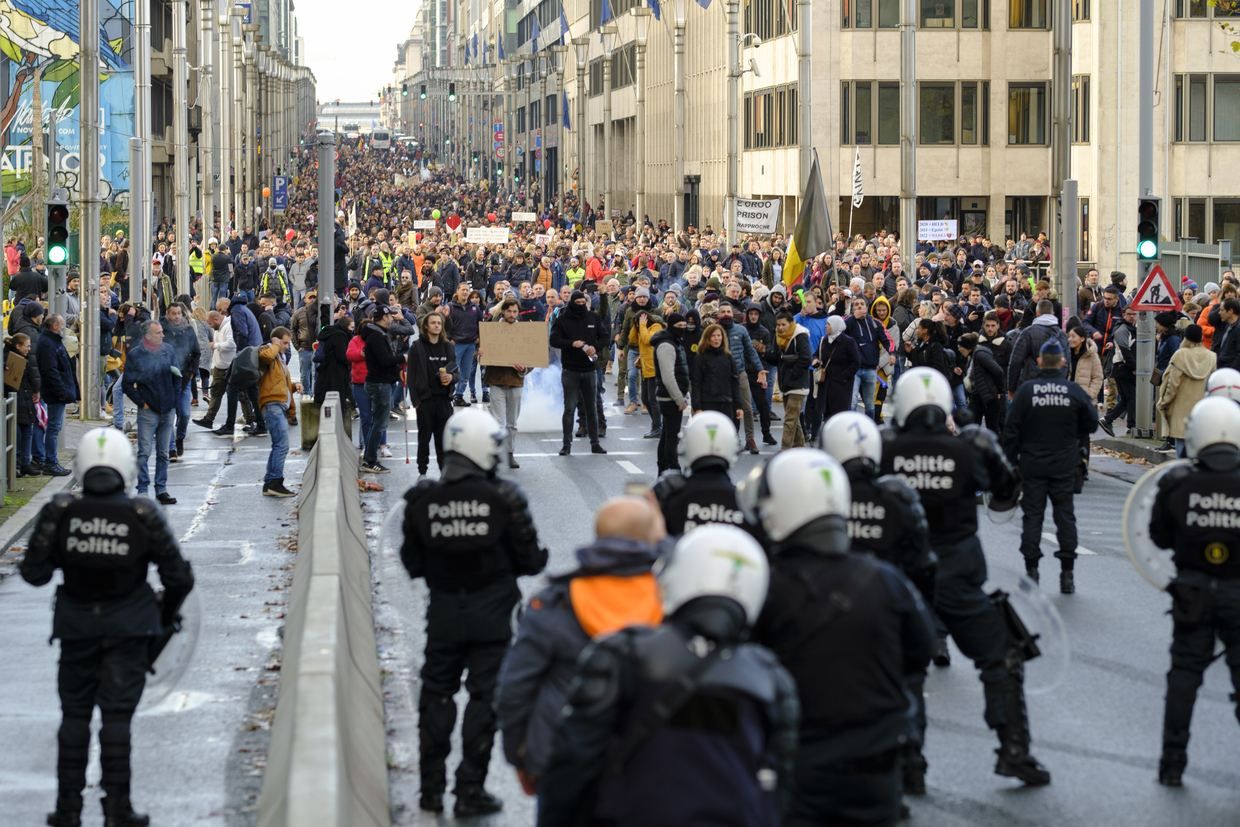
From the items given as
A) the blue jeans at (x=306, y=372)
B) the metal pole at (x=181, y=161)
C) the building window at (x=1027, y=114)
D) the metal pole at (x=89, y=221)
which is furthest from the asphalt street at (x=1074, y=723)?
the building window at (x=1027, y=114)

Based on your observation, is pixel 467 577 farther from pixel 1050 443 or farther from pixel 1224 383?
pixel 1050 443

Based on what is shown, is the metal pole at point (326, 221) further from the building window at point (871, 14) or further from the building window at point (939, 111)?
the building window at point (939, 111)

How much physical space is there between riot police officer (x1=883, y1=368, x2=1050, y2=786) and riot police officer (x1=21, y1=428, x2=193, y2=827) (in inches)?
126

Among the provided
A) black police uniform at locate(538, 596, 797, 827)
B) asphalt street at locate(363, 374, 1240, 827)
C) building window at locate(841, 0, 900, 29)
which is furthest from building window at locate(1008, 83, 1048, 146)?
black police uniform at locate(538, 596, 797, 827)

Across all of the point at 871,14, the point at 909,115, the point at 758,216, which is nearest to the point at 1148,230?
the point at 758,216

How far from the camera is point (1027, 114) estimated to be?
201 feet

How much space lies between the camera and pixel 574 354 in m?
22.4

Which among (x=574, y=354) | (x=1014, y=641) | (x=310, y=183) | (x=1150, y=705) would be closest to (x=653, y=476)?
(x=574, y=354)

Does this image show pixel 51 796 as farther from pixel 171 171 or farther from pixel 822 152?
pixel 171 171

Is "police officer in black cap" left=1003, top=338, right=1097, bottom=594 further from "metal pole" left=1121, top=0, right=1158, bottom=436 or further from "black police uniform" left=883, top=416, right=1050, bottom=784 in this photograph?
"metal pole" left=1121, top=0, right=1158, bottom=436

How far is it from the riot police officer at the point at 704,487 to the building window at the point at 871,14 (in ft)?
176

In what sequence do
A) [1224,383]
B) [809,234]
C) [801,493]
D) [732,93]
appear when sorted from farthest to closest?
[732,93] → [809,234] → [1224,383] → [801,493]

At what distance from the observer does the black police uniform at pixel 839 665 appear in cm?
594

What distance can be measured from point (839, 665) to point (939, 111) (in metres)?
56.7
